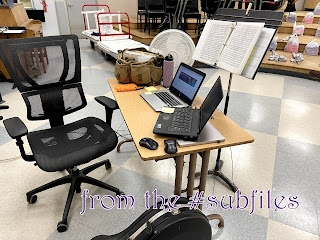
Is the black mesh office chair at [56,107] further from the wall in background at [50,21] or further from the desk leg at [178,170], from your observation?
the wall in background at [50,21]

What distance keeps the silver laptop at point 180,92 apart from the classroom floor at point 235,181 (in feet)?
2.41

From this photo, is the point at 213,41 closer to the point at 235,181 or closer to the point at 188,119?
the point at 188,119

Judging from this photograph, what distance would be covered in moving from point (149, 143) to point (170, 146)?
113 millimetres

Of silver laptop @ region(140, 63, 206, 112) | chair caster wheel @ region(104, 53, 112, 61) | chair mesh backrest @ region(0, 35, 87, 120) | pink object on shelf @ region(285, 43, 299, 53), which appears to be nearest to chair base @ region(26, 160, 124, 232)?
chair mesh backrest @ region(0, 35, 87, 120)

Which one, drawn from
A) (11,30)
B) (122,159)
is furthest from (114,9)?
(122,159)

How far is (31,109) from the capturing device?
5.72ft

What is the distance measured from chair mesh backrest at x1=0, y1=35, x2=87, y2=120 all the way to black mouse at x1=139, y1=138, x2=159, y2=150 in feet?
3.06

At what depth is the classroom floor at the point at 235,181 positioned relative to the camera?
5.44ft

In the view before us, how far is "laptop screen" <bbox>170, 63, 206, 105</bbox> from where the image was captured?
1.66m

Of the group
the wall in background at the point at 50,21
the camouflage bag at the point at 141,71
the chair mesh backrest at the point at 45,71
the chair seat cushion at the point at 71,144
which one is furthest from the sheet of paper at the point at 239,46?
the wall in background at the point at 50,21

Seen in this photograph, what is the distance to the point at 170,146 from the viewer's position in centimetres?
121

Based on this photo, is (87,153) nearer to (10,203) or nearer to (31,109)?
(31,109)

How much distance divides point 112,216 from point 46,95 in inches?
40.0

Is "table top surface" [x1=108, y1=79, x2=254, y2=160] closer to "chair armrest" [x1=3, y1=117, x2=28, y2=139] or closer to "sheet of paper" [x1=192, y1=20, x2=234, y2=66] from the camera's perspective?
"sheet of paper" [x1=192, y1=20, x2=234, y2=66]
